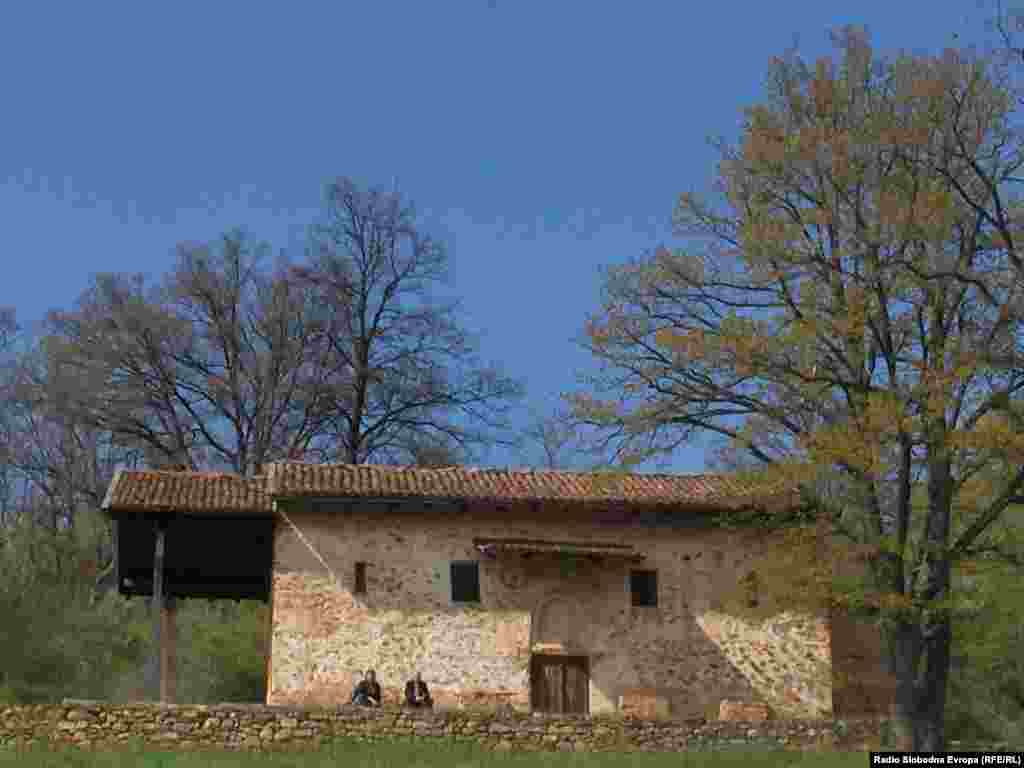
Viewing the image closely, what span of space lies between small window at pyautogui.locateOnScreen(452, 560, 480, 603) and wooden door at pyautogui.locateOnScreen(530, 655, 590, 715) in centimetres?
146

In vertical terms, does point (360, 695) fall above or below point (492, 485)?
below

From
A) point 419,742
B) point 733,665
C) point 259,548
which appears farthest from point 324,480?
point 733,665

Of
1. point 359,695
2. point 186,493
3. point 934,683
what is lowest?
point 359,695

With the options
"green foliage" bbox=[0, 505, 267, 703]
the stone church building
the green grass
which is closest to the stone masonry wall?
the stone church building

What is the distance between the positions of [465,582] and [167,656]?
5236 millimetres

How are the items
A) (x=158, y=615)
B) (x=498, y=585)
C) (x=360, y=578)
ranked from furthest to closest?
(x=498, y=585) < (x=360, y=578) < (x=158, y=615)

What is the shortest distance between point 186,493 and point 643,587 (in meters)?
7.77

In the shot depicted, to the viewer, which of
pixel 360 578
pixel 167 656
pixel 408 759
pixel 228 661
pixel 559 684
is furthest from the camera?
pixel 228 661

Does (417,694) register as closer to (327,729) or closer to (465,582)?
(465,582)

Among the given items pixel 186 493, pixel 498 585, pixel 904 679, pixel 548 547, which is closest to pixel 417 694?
pixel 498 585

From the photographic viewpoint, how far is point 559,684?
82.1 feet

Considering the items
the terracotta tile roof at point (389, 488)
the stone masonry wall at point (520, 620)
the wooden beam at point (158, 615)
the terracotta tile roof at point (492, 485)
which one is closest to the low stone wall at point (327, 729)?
the wooden beam at point (158, 615)

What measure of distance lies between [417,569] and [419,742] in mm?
4881

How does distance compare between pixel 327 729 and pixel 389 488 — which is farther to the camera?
pixel 389 488
